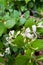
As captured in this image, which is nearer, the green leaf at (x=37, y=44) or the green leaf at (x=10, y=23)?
the green leaf at (x=37, y=44)

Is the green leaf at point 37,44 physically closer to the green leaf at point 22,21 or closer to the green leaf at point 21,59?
the green leaf at point 21,59

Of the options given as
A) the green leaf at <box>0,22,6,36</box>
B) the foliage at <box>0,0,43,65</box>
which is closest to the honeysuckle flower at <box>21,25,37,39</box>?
the foliage at <box>0,0,43,65</box>

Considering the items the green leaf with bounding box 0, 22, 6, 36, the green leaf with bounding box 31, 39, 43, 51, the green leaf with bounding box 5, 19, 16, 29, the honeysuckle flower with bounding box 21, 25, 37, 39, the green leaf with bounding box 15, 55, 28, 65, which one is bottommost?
the green leaf with bounding box 15, 55, 28, 65

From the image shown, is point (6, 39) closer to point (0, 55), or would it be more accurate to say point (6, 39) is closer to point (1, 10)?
point (0, 55)

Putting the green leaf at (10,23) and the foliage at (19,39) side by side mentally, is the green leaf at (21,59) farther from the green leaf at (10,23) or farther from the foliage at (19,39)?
the green leaf at (10,23)

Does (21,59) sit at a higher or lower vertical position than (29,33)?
lower

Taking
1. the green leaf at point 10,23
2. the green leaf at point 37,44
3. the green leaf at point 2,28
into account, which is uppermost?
the green leaf at point 10,23

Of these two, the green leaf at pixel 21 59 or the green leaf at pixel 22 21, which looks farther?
the green leaf at pixel 22 21

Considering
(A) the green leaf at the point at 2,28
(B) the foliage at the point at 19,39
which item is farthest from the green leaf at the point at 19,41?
(A) the green leaf at the point at 2,28

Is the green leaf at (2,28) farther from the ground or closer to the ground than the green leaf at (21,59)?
farther from the ground

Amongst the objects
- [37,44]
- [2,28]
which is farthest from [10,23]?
[37,44]

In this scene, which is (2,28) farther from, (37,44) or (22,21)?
(37,44)

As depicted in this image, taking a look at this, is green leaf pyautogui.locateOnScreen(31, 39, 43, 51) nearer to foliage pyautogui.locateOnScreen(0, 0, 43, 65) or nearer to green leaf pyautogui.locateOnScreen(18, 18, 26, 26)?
foliage pyautogui.locateOnScreen(0, 0, 43, 65)

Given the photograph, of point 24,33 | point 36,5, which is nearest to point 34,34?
point 24,33
